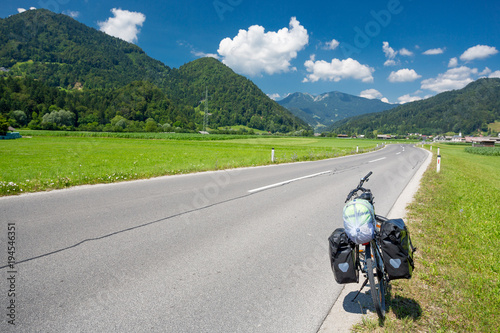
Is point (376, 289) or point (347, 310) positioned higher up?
point (376, 289)

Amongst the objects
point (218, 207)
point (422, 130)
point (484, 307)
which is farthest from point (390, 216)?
point (422, 130)

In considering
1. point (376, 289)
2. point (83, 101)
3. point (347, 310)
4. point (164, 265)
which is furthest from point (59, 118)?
point (376, 289)

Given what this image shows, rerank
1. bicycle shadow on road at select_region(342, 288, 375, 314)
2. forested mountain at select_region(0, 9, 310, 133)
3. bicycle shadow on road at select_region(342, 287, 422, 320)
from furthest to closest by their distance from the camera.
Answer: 1. forested mountain at select_region(0, 9, 310, 133)
2. bicycle shadow on road at select_region(342, 288, 375, 314)
3. bicycle shadow on road at select_region(342, 287, 422, 320)

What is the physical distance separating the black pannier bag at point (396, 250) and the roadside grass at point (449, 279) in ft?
1.93

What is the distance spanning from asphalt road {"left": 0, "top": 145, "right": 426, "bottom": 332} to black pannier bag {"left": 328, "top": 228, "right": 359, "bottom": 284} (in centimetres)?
58

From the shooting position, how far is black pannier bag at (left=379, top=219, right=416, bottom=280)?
2.69m

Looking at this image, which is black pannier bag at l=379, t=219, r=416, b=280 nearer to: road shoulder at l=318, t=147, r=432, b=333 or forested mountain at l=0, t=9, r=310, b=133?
road shoulder at l=318, t=147, r=432, b=333

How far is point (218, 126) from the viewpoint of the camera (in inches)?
6865

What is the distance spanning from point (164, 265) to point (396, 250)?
120 inches

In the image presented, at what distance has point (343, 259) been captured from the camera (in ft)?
9.12

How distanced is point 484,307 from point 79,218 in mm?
7027

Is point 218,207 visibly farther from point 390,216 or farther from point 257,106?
point 257,106
